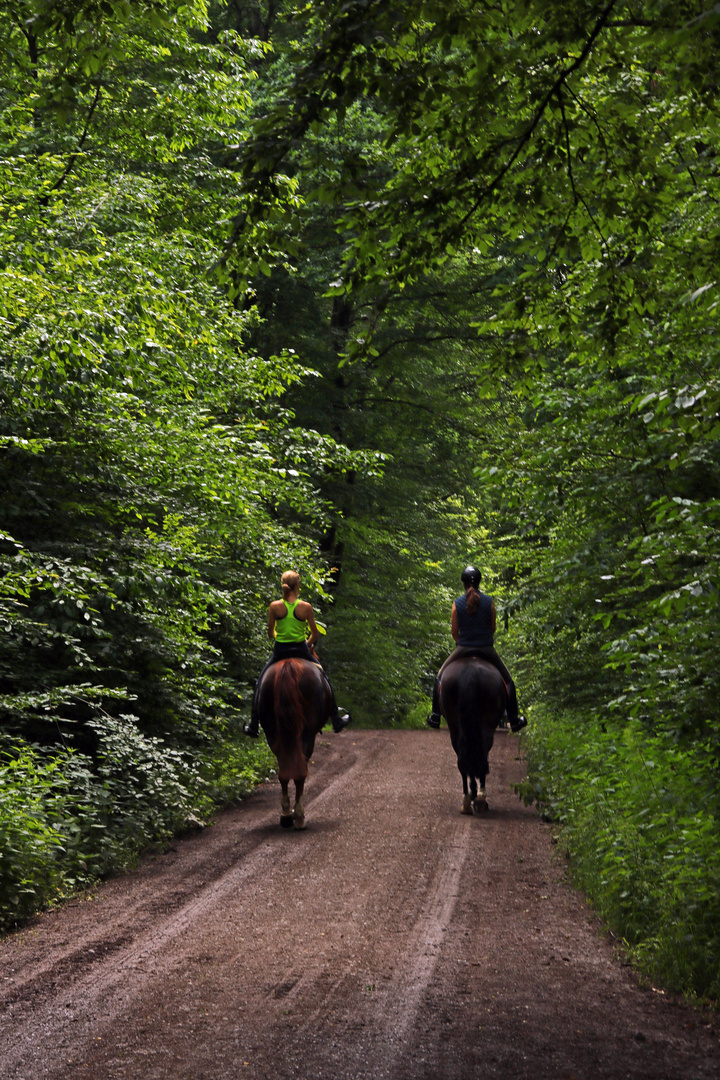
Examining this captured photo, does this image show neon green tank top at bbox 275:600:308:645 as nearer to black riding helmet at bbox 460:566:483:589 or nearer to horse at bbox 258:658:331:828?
horse at bbox 258:658:331:828

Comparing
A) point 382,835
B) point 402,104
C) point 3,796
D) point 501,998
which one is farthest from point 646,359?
point 3,796

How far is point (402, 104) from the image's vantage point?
544 cm

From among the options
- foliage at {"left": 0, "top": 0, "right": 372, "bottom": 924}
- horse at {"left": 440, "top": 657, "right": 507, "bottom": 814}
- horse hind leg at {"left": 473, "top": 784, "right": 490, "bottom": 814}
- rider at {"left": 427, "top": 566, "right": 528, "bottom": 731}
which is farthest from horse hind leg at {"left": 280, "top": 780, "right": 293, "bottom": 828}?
horse hind leg at {"left": 473, "top": 784, "right": 490, "bottom": 814}

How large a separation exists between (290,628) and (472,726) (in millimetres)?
2312

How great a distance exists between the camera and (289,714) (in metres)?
10.3

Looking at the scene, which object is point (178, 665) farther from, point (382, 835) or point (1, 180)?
point (1, 180)

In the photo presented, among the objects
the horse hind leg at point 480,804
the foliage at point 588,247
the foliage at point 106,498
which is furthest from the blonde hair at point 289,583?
the horse hind leg at point 480,804

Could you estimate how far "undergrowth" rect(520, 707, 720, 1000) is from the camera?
224 inches

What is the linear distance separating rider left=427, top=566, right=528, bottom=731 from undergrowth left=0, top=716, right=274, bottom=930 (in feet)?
10.3

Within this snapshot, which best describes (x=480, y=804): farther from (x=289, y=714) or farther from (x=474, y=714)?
(x=289, y=714)

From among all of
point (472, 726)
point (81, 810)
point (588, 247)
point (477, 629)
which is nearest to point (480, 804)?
point (472, 726)

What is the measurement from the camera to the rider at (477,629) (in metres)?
11.2

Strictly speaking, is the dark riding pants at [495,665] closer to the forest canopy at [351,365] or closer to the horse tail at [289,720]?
the forest canopy at [351,365]

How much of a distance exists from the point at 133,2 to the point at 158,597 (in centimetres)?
609
